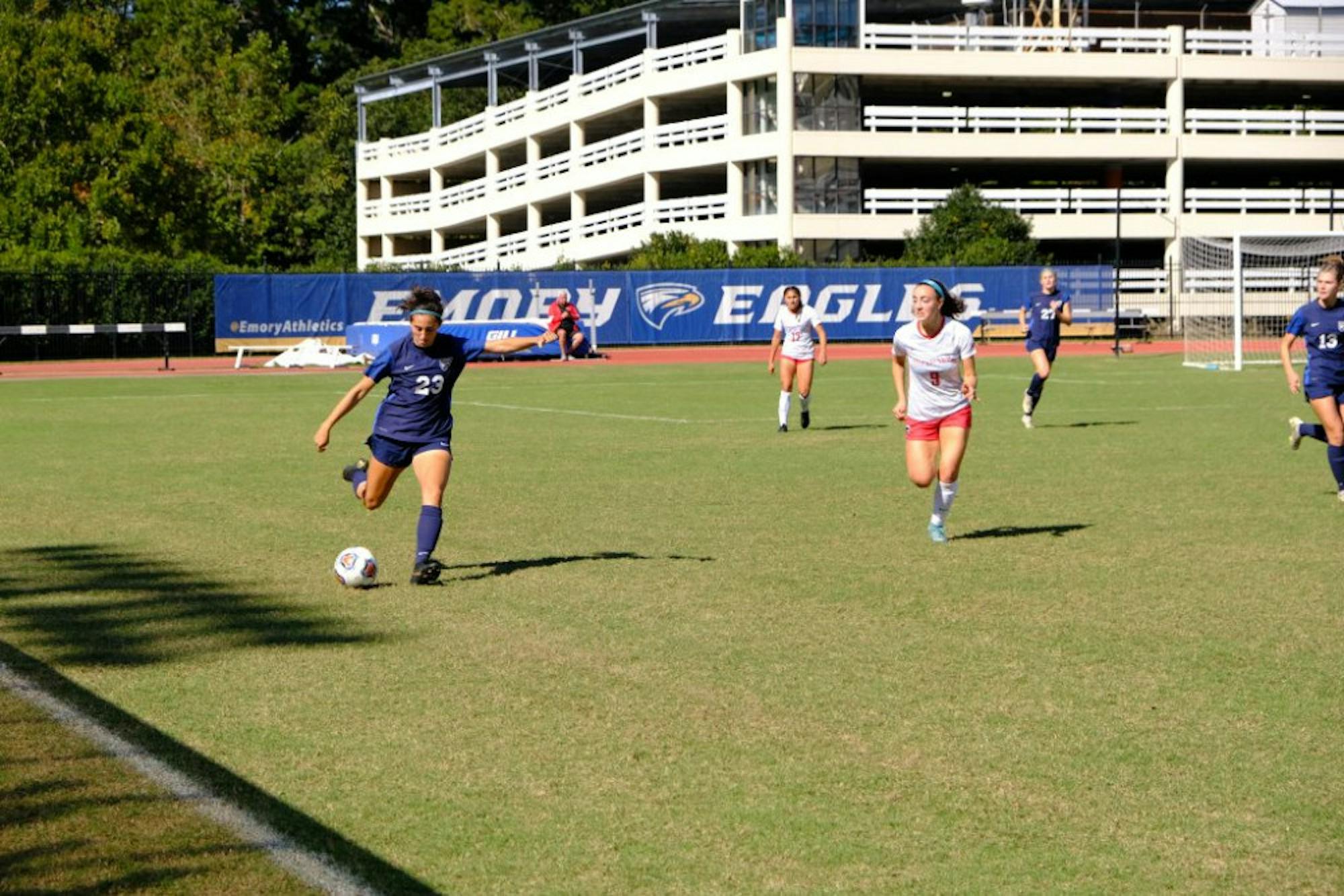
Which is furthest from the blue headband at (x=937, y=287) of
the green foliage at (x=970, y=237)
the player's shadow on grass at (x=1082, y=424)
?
the green foliage at (x=970, y=237)

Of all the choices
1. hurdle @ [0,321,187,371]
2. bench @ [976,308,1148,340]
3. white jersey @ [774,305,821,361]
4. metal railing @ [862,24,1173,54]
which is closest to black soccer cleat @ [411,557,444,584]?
white jersey @ [774,305,821,361]

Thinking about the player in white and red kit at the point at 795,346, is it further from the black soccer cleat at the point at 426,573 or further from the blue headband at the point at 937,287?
the black soccer cleat at the point at 426,573

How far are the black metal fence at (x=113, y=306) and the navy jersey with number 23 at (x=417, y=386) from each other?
42.1 metres

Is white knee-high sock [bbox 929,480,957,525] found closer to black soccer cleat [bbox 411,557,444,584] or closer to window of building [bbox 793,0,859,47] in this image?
black soccer cleat [bbox 411,557,444,584]

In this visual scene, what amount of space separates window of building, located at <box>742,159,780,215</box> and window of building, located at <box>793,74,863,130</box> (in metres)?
1.94

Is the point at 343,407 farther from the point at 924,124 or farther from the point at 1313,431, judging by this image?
the point at 924,124

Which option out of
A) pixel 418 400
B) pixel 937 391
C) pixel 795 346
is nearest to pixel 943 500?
pixel 937 391

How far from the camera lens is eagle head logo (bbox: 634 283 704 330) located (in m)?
56.6

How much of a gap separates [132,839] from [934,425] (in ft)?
29.4

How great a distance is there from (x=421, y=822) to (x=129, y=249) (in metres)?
63.7

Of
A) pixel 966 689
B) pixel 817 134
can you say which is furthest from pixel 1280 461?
pixel 817 134

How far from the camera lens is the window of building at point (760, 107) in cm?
6831

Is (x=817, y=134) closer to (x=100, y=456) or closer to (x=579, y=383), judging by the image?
(x=579, y=383)

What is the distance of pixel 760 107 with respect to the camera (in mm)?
68688
